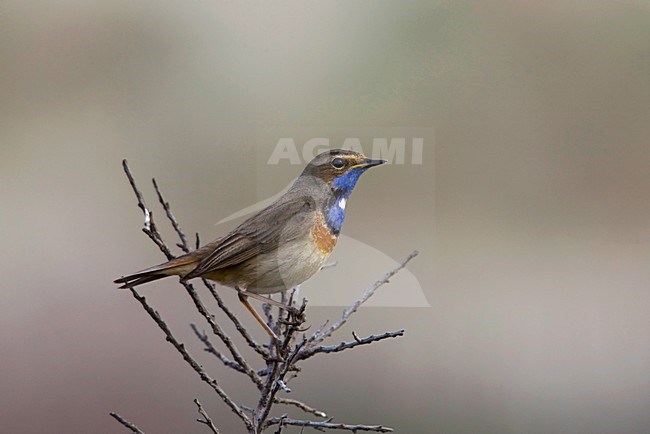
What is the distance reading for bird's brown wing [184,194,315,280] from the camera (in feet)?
10.4

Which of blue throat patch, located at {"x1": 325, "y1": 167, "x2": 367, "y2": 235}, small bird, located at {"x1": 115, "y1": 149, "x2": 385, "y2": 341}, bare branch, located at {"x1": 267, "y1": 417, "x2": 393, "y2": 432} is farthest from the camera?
blue throat patch, located at {"x1": 325, "y1": 167, "x2": 367, "y2": 235}

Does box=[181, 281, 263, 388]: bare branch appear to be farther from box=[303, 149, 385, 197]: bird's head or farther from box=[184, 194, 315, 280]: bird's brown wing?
box=[303, 149, 385, 197]: bird's head

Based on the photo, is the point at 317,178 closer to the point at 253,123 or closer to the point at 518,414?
the point at 518,414

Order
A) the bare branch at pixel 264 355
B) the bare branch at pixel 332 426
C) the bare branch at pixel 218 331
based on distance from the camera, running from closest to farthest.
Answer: the bare branch at pixel 332 426 < the bare branch at pixel 264 355 < the bare branch at pixel 218 331

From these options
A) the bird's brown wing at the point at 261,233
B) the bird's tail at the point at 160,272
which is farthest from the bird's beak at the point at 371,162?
the bird's tail at the point at 160,272

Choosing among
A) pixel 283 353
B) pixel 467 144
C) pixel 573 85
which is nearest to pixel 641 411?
pixel 467 144

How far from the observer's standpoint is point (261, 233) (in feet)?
10.9

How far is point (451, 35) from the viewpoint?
9.55 m

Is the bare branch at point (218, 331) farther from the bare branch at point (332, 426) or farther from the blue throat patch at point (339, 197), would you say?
the blue throat patch at point (339, 197)

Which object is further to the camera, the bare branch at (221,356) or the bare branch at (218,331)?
the bare branch at (221,356)

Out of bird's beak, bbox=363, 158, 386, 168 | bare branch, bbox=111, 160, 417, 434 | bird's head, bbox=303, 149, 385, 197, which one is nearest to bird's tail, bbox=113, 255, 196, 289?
bare branch, bbox=111, 160, 417, 434

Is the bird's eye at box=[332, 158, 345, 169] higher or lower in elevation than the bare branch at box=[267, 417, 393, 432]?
higher

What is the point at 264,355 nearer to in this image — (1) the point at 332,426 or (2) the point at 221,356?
(2) the point at 221,356

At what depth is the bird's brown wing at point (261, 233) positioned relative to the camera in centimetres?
Answer: 318
